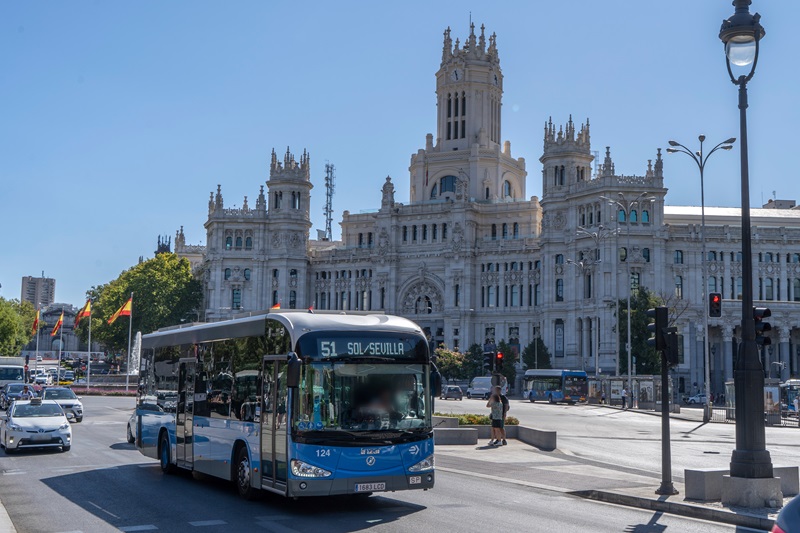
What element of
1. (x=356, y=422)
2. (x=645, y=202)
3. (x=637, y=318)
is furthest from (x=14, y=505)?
(x=645, y=202)

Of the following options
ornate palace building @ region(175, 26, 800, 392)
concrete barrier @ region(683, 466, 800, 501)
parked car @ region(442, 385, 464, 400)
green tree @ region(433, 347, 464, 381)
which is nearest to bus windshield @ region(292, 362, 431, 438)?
concrete barrier @ region(683, 466, 800, 501)

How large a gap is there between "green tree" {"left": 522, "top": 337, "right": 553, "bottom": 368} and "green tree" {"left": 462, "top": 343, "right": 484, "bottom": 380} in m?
4.62

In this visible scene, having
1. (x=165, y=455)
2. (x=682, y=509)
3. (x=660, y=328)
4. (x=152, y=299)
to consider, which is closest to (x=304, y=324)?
(x=660, y=328)

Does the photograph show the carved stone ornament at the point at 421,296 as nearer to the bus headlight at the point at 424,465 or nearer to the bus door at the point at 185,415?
the bus door at the point at 185,415

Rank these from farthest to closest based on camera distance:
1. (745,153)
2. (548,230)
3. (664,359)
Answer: (548,230)
(664,359)
(745,153)

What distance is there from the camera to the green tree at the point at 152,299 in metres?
105

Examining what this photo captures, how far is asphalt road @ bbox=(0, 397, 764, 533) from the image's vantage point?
13891 millimetres

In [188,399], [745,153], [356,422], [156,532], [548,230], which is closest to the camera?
[156,532]

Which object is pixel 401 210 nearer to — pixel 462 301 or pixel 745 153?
pixel 462 301

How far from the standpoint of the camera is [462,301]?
10300cm

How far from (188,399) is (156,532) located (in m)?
6.16

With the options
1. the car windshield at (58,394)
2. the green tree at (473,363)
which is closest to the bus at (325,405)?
the car windshield at (58,394)

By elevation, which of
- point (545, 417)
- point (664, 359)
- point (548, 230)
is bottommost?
point (545, 417)

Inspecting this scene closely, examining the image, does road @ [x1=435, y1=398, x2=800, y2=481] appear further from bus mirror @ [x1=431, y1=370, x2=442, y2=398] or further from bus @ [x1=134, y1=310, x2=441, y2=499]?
bus @ [x1=134, y1=310, x2=441, y2=499]
